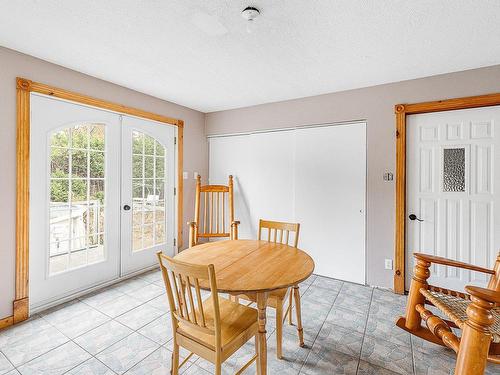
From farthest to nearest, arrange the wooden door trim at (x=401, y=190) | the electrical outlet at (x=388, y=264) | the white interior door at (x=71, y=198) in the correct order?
1. the electrical outlet at (x=388, y=264)
2. the wooden door trim at (x=401, y=190)
3. the white interior door at (x=71, y=198)

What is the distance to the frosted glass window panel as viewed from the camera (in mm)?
2539

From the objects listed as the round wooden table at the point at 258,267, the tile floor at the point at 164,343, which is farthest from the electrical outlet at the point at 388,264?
the round wooden table at the point at 258,267

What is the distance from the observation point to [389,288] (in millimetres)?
2859

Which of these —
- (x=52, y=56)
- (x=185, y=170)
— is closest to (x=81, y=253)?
(x=185, y=170)

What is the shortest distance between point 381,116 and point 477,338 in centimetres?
234

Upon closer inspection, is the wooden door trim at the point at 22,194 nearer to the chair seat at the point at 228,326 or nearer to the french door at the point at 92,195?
the french door at the point at 92,195

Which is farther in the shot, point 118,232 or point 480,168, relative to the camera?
point 118,232

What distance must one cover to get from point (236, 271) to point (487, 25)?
243cm

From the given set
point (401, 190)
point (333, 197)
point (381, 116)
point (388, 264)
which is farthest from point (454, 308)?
point (381, 116)

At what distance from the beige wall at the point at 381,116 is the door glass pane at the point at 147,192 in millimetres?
2122

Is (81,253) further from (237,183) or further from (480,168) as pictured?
(480,168)

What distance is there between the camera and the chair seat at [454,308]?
4.45 feet

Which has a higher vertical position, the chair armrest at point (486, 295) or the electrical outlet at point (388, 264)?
the chair armrest at point (486, 295)

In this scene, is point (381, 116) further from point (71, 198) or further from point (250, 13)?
point (71, 198)
